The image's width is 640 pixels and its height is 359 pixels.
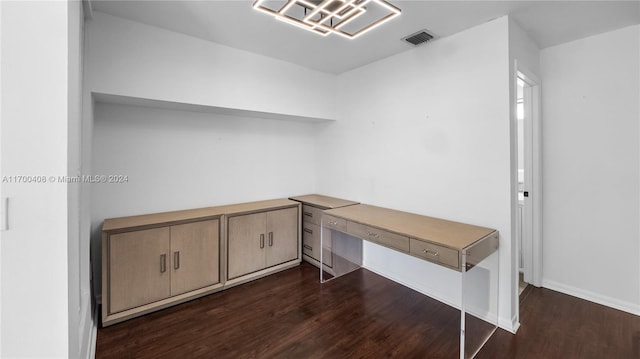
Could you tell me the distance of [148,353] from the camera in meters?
1.96

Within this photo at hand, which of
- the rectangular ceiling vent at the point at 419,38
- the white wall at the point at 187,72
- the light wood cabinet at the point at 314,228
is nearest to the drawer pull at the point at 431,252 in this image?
the light wood cabinet at the point at 314,228

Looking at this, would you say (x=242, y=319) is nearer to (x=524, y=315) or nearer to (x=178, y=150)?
(x=178, y=150)

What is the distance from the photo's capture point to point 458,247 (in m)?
1.87

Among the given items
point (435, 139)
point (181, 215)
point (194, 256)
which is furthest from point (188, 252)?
point (435, 139)

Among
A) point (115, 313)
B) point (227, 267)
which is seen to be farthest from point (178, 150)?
point (115, 313)

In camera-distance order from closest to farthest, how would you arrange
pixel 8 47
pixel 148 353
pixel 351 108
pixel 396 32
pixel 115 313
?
pixel 8 47, pixel 148 353, pixel 115 313, pixel 396 32, pixel 351 108

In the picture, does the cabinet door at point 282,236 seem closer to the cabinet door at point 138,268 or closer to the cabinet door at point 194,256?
the cabinet door at point 194,256

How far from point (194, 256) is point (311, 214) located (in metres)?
1.46

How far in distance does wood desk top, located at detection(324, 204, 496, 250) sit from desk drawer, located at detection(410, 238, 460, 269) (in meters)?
0.04

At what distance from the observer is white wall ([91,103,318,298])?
2615 millimetres

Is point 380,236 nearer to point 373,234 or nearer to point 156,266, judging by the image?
point 373,234

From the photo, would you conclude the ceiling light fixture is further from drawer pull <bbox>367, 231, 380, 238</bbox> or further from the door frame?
the door frame

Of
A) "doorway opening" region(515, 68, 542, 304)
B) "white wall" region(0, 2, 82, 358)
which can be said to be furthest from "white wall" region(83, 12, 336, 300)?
"doorway opening" region(515, 68, 542, 304)

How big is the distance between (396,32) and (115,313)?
3565 millimetres
